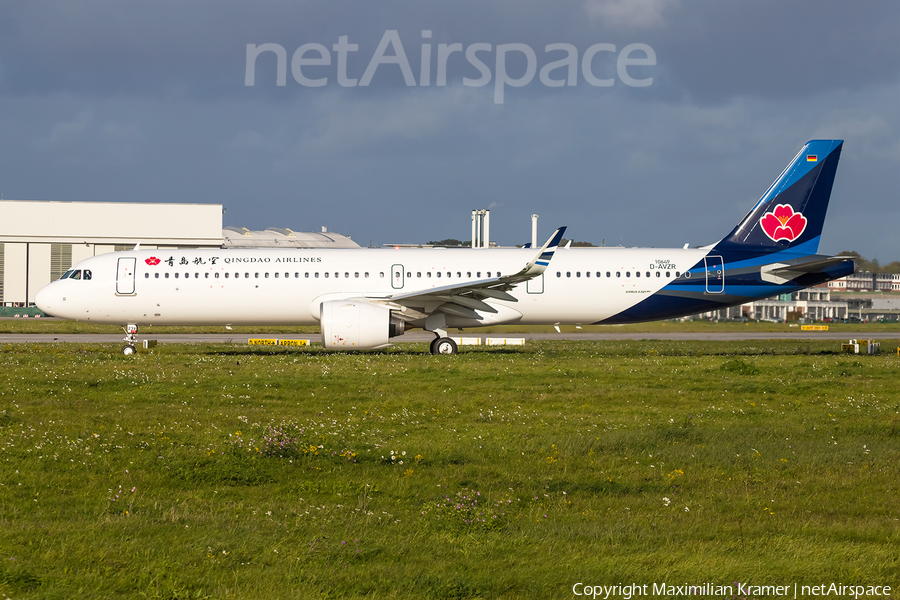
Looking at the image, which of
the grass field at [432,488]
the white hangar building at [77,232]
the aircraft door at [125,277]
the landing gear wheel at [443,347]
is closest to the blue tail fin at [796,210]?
the landing gear wheel at [443,347]

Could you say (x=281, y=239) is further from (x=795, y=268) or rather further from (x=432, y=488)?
(x=432, y=488)

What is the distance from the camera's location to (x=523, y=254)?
2806 cm

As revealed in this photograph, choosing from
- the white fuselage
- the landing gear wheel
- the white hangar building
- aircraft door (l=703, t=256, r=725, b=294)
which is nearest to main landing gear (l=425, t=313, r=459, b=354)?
the landing gear wheel

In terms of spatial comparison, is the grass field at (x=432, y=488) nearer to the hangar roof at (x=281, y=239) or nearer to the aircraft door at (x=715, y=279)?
the aircraft door at (x=715, y=279)

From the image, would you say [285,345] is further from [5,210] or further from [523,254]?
[5,210]

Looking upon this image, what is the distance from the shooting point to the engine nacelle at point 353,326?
23.8 m

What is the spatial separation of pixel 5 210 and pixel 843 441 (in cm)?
Answer: 8032

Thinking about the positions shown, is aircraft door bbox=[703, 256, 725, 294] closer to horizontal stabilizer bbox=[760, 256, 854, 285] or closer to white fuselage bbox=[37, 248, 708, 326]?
white fuselage bbox=[37, 248, 708, 326]

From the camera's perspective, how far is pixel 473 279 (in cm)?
2709

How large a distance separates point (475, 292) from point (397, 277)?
121 inches

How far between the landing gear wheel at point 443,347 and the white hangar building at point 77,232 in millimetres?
53202

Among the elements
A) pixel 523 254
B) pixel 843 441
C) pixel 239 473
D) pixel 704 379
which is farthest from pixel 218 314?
pixel 843 441

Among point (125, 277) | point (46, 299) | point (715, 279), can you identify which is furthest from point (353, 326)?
point (715, 279)

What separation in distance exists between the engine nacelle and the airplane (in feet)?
5.28
